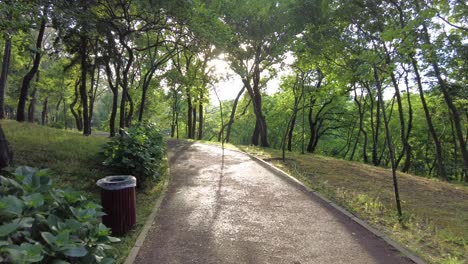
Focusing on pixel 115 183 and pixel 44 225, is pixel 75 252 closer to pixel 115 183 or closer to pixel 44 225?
pixel 44 225

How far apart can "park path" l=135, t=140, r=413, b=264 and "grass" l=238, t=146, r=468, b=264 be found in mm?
492

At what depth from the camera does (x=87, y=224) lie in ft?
7.55

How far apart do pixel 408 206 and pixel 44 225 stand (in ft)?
23.4

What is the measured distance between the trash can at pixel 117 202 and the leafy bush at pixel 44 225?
152cm

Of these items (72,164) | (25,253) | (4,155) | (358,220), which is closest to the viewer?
(25,253)

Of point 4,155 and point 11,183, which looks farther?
point 4,155

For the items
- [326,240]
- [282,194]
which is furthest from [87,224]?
[282,194]

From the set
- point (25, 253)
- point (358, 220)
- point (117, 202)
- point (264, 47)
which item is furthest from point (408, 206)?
point (264, 47)

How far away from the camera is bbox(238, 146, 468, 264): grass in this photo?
14.2ft

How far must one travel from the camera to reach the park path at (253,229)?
387 centimetres

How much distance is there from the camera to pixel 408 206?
6484mm

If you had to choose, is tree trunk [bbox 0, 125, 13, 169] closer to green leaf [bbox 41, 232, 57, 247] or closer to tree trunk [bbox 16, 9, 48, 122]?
green leaf [bbox 41, 232, 57, 247]

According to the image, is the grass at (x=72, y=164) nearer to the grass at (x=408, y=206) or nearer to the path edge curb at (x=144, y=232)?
the path edge curb at (x=144, y=232)

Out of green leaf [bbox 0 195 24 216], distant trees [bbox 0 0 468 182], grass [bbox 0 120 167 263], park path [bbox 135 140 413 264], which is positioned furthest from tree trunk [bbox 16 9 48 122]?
green leaf [bbox 0 195 24 216]
